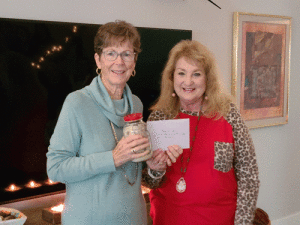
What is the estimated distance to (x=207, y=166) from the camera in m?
1.51

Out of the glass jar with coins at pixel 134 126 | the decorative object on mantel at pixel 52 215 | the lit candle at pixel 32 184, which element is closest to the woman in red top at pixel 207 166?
the glass jar with coins at pixel 134 126

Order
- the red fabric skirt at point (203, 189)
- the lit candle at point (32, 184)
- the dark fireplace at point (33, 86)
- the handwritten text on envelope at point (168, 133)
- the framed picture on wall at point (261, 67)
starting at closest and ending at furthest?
the handwritten text on envelope at point (168, 133), the red fabric skirt at point (203, 189), the dark fireplace at point (33, 86), the lit candle at point (32, 184), the framed picture on wall at point (261, 67)

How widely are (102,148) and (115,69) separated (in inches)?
12.4

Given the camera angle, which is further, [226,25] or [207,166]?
[226,25]

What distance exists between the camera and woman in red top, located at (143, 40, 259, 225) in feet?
4.95

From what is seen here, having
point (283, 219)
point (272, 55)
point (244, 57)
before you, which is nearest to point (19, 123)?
point (244, 57)

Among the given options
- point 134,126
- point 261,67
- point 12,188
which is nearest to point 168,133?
point 134,126

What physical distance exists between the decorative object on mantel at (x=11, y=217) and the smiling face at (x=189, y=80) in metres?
0.97

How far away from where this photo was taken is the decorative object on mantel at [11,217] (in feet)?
4.97

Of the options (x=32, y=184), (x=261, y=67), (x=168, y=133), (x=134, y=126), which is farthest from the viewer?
(x=261, y=67)

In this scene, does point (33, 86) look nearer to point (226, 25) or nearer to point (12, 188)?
point (12, 188)

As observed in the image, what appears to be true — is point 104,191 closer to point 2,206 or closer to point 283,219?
point 2,206

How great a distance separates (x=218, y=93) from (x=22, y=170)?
1.14 metres

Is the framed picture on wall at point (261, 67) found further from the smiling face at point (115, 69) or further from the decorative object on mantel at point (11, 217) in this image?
the decorative object on mantel at point (11, 217)
